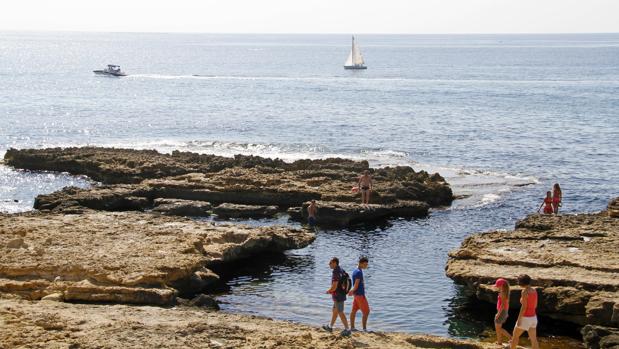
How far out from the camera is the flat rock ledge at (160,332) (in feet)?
67.9

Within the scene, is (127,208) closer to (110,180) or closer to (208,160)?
(110,180)

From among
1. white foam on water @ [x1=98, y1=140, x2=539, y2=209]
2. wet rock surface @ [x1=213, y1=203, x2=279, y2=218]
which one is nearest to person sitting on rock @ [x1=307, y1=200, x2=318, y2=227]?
wet rock surface @ [x1=213, y1=203, x2=279, y2=218]

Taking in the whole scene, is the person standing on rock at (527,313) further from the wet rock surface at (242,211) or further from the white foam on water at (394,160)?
the white foam on water at (394,160)

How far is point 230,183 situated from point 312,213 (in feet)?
21.4

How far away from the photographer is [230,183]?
146ft

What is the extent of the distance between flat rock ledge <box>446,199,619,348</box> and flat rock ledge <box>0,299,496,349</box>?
4.35 m

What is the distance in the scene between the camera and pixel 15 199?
45.0m

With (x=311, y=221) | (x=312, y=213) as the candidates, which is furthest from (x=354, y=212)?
(x=311, y=221)

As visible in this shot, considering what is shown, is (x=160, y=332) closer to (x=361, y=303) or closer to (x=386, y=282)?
(x=361, y=303)

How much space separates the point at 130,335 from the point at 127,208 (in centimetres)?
2146

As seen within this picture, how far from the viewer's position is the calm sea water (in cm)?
3048

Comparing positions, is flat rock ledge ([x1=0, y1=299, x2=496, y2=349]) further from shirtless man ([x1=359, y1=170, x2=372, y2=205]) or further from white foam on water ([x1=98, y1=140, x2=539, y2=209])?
Result: white foam on water ([x1=98, y1=140, x2=539, y2=209])

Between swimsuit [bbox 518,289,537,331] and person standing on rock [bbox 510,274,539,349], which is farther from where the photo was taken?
swimsuit [bbox 518,289,537,331]

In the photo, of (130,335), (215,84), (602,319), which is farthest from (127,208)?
(215,84)
